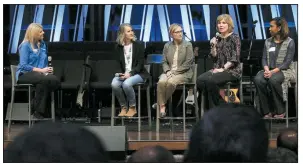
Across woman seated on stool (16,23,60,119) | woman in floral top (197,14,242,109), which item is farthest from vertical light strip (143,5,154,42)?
woman seated on stool (16,23,60,119)

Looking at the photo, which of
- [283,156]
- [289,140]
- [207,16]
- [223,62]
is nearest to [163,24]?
[207,16]

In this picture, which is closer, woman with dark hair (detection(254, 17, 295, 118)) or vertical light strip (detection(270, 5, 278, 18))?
woman with dark hair (detection(254, 17, 295, 118))

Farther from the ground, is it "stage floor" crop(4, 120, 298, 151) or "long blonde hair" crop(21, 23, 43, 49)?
"long blonde hair" crop(21, 23, 43, 49)

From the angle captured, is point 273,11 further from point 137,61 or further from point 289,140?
point 289,140

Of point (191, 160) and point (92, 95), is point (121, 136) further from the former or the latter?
point (92, 95)

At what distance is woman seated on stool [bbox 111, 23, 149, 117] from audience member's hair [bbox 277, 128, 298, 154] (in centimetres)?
327

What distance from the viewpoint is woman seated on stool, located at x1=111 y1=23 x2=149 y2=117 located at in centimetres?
600

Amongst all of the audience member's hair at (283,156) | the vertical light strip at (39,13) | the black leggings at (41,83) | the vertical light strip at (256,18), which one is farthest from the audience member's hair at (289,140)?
the vertical light strip at (39,13)

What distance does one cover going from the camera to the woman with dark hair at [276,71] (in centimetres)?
558

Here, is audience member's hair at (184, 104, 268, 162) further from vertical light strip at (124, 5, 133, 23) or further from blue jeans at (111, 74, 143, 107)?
vertical light strip at (124, 5, 133, 23)

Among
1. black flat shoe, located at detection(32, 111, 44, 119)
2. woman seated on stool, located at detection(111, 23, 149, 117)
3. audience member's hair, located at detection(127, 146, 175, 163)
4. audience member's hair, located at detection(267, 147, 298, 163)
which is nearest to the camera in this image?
audience member's hair, located at detection(127, 146, 175, 163)

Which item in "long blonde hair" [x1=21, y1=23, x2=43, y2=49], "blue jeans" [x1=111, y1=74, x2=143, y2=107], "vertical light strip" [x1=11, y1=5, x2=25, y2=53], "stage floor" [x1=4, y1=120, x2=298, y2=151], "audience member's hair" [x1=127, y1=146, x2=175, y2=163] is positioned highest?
"vertical light strip" [x1=11, y1=5, x2=25, y2=53]

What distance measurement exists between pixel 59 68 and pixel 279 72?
289 centimetres

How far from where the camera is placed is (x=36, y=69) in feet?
18.4
